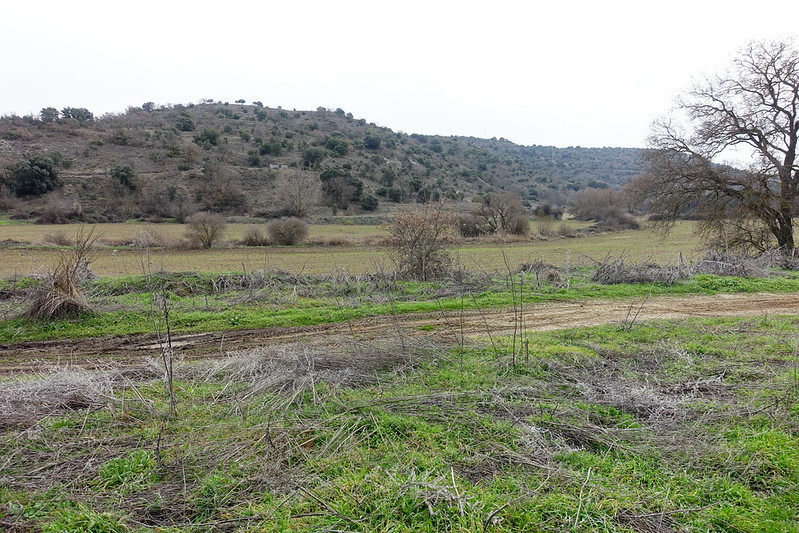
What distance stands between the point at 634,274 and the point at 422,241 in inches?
254

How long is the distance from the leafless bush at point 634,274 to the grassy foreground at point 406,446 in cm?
685

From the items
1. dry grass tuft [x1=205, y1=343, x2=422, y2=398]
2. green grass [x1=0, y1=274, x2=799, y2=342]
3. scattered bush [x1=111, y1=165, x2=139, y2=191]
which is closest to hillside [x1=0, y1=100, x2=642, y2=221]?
scattered bush [x1=111, y1=165, x2=139, y2=191]

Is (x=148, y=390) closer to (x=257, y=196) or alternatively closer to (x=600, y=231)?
(x=600, y=231)

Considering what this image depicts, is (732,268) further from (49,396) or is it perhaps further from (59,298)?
(59,298)

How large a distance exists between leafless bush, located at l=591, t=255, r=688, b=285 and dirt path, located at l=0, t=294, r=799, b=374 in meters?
1.46

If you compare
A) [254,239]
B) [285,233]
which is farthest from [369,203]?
[254,239]

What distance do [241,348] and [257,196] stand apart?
51.1m

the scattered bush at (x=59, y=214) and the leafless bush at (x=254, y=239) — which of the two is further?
the scattered bush at (x=59, y=214)

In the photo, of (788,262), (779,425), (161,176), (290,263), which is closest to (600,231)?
(788,262)

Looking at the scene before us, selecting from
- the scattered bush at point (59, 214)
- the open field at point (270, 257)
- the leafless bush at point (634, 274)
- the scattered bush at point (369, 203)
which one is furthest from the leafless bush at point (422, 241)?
the scattered bush at point (369, 203)

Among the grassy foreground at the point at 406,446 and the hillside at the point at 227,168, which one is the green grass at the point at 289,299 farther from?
the hillside at the point at 227,168

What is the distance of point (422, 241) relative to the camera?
1384 cm

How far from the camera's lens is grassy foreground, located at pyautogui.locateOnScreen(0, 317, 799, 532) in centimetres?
323

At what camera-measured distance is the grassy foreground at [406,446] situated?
3232 mm
